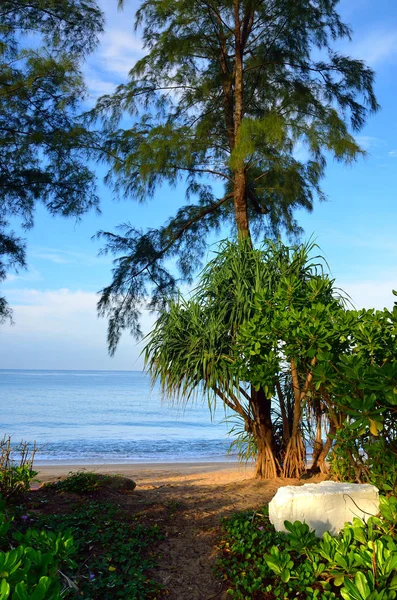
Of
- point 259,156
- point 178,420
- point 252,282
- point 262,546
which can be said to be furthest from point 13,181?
point 178,420

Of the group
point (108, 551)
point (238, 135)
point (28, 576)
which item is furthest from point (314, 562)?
point (238, 135)

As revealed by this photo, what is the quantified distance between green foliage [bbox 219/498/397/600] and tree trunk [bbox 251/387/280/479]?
2231 mm

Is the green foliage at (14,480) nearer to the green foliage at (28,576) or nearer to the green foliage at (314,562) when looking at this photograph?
the green foliage at (314,562)

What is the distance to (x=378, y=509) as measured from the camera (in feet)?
14.1

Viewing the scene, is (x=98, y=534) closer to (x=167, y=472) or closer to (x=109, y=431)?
(x=167, y=472)

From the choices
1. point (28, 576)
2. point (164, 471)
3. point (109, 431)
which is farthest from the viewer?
point (109, 431)

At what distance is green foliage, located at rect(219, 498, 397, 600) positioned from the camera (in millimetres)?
3184

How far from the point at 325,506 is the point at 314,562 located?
617 millimetres

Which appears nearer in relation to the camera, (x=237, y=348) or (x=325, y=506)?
(x=325, y=506)

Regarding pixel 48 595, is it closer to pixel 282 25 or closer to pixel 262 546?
pixel 262 546

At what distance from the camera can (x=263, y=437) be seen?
6.59 metres

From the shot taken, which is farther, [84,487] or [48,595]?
[84,487]

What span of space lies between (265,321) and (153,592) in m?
2.33

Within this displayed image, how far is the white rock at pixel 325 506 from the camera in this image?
419cm
